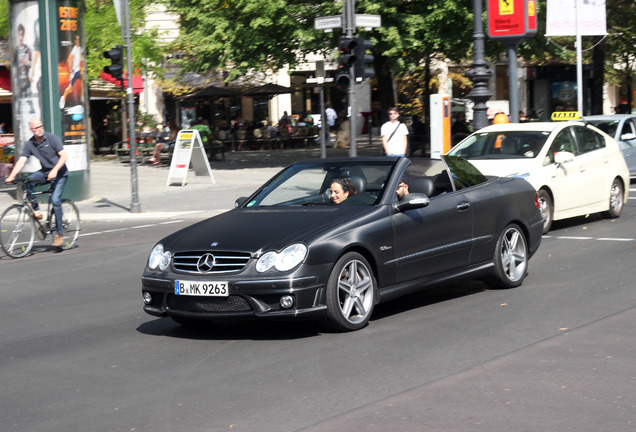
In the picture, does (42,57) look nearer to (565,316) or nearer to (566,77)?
(565,316)

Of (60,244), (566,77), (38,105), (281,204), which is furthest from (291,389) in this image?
(566,77)

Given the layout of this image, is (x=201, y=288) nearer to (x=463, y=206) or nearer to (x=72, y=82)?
(x=463, y=206)

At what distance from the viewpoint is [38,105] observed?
2127 centimetres

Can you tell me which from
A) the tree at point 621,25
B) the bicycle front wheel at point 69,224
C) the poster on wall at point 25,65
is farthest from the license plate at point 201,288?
the tree at point 621,25

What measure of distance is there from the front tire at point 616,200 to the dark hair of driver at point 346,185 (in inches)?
308

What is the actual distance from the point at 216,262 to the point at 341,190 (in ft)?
4.86

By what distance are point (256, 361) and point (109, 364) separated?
104 centimetres

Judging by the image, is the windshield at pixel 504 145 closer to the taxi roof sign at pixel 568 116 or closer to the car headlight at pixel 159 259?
the car headlight at pixel 159 259

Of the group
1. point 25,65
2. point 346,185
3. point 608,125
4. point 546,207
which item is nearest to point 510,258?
point 346,185

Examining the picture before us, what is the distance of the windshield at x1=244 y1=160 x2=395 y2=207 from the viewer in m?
8.35

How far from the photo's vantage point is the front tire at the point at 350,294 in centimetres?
742

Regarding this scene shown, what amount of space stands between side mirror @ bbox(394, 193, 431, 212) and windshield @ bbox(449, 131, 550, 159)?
19.4 ft

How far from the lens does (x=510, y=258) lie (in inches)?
374

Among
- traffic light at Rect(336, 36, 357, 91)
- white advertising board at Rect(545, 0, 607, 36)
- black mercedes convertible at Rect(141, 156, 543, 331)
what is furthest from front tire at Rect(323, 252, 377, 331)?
white advertising board at Rect(545, 0, 607, 36)
